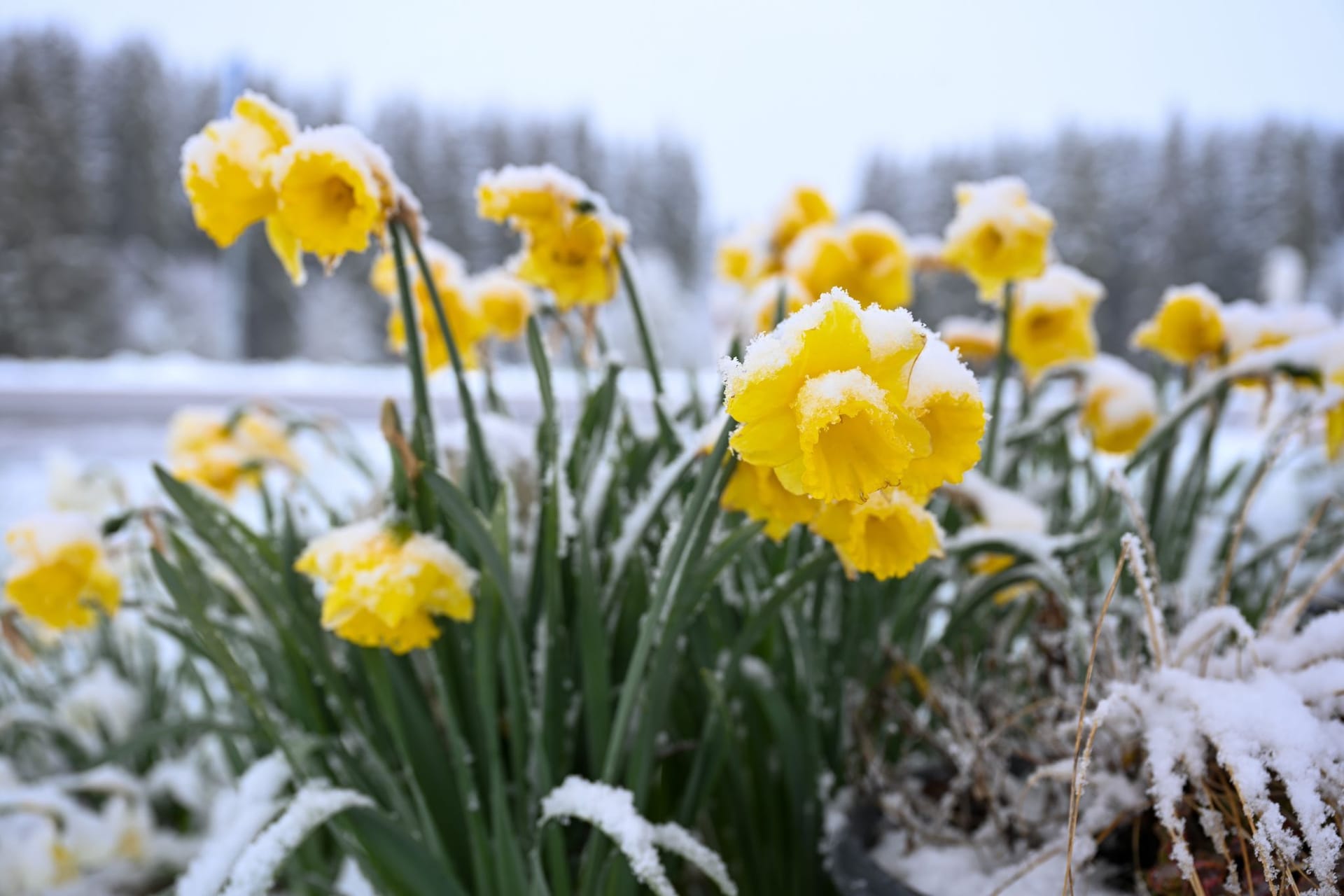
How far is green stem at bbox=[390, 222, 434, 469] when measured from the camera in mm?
509

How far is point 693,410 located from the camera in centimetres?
77

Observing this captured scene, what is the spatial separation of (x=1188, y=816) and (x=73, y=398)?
19.6ft

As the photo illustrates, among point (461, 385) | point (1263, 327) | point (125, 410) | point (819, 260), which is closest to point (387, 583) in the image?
point (461, 385)

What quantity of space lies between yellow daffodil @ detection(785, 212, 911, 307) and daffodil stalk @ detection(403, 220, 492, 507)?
0.38 meters

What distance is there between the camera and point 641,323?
2.08 feet

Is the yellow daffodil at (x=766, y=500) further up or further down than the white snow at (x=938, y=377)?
further down

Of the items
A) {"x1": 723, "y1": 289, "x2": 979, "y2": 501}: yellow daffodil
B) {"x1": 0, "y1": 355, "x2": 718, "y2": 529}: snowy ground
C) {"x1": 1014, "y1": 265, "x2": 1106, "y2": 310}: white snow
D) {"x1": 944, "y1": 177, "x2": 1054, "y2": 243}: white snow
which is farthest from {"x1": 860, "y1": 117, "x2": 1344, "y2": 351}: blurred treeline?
{"x1": 723, "y1": 289, "x2": 979, "y2": 501}: yellow daffodil

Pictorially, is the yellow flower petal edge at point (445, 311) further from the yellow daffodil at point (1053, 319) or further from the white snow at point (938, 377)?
the yellow daffodil at point (1053, 319)

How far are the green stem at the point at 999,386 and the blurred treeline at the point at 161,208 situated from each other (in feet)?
29.3

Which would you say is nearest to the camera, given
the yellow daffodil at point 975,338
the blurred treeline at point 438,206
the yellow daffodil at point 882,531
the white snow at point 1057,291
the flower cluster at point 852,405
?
the flower cluster at point 852,405

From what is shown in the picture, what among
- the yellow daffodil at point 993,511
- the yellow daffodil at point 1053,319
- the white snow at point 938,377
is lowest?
the yellow daffodil at point 993,511

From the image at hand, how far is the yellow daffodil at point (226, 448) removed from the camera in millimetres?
837

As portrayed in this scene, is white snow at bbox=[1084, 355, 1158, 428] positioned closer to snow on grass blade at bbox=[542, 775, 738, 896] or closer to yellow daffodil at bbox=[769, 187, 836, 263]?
yellow daffodil at bbox=[769, 187, 836, 263]

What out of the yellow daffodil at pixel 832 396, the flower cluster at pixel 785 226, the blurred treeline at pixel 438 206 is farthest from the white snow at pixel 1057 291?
the blurred treeline at pixel 438 206
